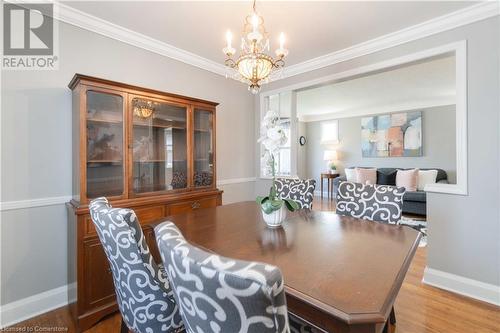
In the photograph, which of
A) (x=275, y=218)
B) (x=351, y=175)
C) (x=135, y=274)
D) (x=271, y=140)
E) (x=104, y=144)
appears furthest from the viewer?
(x=351, y=175)

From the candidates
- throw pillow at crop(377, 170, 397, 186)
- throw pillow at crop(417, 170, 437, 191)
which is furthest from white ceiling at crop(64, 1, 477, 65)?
throw pillow at crop(377, 170, 397, 186)

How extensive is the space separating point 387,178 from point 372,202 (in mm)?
4370

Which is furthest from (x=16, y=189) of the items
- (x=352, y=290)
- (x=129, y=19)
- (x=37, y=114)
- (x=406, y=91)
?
(x=406, y=91)

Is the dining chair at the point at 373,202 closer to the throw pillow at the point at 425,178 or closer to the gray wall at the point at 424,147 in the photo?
the throw pillow at the point at 425,178

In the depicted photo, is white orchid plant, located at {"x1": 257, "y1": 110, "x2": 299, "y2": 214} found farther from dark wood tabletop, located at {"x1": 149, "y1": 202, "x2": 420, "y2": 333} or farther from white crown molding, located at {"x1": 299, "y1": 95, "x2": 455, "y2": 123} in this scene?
white crown molding, located at {"x1": 299, "y1": 95, "x2": 455, "y2": 123}

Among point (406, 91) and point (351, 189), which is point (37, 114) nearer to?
point (351, 189)

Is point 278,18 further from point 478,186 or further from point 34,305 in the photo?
point 34,305

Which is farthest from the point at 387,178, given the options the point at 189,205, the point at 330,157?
the point at 189,205

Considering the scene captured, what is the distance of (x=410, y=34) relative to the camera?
7.82 feet

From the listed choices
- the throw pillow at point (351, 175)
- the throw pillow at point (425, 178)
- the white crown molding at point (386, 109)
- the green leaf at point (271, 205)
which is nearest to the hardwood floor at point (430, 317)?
the green leaf at point (271, 205)

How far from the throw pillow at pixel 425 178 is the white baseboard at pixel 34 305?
19.5 ft

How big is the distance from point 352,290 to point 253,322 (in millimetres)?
437

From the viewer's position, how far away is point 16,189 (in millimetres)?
1843

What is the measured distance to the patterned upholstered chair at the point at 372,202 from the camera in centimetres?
175
